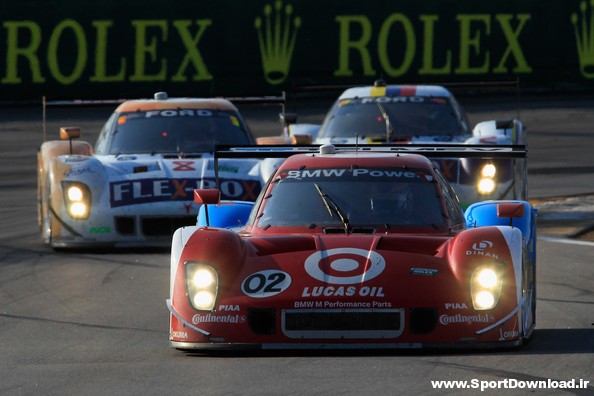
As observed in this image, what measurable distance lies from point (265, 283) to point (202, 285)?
349 mm

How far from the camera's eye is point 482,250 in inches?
324

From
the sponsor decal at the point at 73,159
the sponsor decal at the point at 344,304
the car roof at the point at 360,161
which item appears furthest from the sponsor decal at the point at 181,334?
the sponsor decal at the point at 73,159

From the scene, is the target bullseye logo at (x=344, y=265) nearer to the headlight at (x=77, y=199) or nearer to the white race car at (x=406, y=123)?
the headlight at (x=77, y=199)

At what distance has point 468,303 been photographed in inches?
316

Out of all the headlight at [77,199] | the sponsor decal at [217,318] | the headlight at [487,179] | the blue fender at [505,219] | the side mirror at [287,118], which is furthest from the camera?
the side mirror at [287,118]

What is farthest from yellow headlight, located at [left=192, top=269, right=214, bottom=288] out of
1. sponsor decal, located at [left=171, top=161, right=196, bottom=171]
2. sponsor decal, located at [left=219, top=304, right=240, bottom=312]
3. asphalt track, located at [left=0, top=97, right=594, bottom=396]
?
sponsor decal, located at [left=171, top=161, right=196, bottom=171]

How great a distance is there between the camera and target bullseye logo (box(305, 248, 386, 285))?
26.6 ft

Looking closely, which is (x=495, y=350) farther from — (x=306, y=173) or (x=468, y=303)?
(x=306, y=173)

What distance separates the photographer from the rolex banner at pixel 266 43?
30.3m

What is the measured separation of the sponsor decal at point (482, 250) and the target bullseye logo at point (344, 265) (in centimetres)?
47

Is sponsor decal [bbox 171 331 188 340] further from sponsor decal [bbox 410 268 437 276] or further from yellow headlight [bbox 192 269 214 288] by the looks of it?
sponsor decal [bbox 410 268 437 276]

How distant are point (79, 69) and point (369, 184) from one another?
21.5 metres

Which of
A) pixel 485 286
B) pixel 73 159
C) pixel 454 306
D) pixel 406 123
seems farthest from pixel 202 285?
pixel 406 123

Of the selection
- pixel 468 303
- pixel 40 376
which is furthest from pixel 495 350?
pixel 40 376
